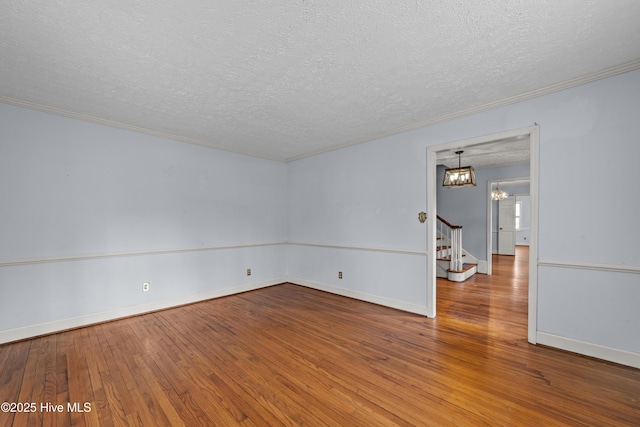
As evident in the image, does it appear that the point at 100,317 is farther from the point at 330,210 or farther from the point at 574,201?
the point at 574,201

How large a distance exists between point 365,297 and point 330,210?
159cm

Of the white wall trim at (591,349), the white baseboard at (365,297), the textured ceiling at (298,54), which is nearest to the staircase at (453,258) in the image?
the white baseboard at (365,297)

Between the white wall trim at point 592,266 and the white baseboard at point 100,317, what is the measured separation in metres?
4.33

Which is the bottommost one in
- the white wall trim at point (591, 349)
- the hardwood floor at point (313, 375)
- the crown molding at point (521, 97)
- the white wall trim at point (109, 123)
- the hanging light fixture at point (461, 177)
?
the hardwood floor at point (313, 375)

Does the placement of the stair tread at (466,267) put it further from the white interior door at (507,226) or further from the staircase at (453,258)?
the white interior door at (507,226)

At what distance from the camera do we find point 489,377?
82.8 inches

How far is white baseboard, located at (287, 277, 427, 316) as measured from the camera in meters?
3.54

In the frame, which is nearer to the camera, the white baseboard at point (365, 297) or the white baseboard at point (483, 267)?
the white baseboard at point (365, 297)

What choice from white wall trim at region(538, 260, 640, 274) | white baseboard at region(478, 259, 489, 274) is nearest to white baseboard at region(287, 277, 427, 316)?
white wall trim at region(538, 260, 640, 274)

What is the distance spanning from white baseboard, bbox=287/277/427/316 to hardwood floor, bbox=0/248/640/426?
14 centimetres

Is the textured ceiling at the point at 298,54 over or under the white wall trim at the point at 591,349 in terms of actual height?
over

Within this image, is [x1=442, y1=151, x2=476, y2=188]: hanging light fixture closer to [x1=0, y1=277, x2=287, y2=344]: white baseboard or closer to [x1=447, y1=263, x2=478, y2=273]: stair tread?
[x1=447, y1=263, x2=478, y2=273]: stair tread

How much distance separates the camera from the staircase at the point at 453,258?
215 inches

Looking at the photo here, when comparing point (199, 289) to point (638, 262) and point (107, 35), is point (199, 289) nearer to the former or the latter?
point (107, 35)
